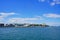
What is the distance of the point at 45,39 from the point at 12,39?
347 cm

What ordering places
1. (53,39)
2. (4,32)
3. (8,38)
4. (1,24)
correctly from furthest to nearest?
(4,32)
(8,38)
(53,39)
(1,24)

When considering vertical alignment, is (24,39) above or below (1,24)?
below

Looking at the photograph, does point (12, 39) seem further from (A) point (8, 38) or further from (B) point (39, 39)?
(B) point (39, 39)

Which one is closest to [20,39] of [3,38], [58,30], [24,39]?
[24,39]

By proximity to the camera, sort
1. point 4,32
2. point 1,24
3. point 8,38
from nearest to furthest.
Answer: point 1,24, point 8,38, point 4,32

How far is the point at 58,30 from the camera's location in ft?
68.3

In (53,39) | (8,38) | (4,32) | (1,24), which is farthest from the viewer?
(4,32)

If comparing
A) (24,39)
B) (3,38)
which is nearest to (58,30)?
(24,39)

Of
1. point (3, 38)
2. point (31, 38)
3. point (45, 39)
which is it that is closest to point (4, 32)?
point (3, 38)

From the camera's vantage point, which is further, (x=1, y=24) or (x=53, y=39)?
(x=53, y=39)

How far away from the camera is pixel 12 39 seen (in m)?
16.8

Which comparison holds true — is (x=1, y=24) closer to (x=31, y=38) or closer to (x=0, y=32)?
(x=31, y=38)

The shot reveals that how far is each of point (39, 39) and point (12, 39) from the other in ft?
9.33

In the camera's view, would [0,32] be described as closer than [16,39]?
No
